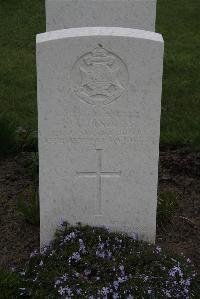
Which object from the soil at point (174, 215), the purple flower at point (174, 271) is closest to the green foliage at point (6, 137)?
the soil at point (174, 215)

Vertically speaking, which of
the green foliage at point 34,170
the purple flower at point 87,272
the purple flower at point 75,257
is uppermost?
the green foliage at point 34,170

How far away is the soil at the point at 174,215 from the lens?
4.45 metres

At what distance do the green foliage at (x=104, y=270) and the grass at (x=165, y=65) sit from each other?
93.4 inches

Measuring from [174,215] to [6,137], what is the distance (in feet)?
5.92

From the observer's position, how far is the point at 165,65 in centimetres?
905

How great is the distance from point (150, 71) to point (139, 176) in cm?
72

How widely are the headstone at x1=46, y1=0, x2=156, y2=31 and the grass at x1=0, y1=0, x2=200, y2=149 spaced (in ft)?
5.69

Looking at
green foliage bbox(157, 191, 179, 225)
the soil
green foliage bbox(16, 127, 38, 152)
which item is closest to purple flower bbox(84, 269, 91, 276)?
the soil

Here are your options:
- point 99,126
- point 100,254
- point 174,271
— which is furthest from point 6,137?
point 174,271

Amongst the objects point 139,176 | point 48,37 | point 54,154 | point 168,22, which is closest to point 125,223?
point 139,176

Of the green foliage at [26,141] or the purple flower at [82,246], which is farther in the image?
the green foliage at [26,141]

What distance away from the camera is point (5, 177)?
218 inches

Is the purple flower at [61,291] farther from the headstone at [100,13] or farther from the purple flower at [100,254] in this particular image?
the headstone at [100,13]

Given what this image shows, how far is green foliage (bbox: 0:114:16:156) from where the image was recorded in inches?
225
